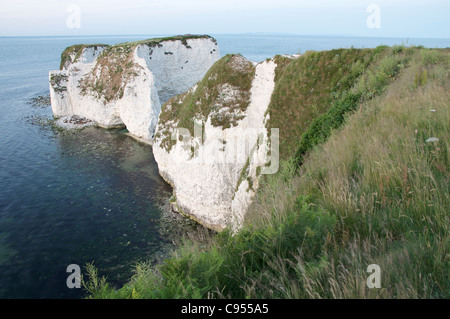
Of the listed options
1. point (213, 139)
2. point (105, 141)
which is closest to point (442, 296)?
point (213, 139)

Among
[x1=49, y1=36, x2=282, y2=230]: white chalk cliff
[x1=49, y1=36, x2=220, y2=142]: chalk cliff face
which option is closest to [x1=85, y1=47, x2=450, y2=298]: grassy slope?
[x1=49, y1=36, x2=282, y2=230]: white chalk cliff

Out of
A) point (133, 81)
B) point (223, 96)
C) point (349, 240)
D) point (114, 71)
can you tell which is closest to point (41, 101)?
point (114, 71)

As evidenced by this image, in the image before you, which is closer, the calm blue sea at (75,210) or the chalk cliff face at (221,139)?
the calm blue sea at (75,210)

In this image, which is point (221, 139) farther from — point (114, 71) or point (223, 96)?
point (114, 71)

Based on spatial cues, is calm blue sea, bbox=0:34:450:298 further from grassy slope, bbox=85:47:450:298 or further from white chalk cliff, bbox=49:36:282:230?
grassy slope, bbox=85:47:450:298

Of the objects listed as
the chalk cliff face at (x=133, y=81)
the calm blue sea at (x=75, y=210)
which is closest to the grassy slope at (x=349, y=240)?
the calm blue sea at (x=75, y=210)

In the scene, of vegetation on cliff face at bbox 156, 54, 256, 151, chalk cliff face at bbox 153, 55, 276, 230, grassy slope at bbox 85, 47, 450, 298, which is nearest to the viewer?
grassy slope at bbox 85, 47, 450, 298

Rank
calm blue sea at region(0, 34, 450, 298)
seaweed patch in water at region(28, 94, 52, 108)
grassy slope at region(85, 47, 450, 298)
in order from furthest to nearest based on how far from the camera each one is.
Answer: seaweed patch in water at region(28, 94, 52, 108), calm blue sea at region(0, 34, 450, 298), grassy slope at region(85, 47, 450, 298)

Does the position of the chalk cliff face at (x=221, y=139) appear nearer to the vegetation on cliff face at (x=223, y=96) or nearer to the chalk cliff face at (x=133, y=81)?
the vegetation on cliff face at (x=223, y=96)
